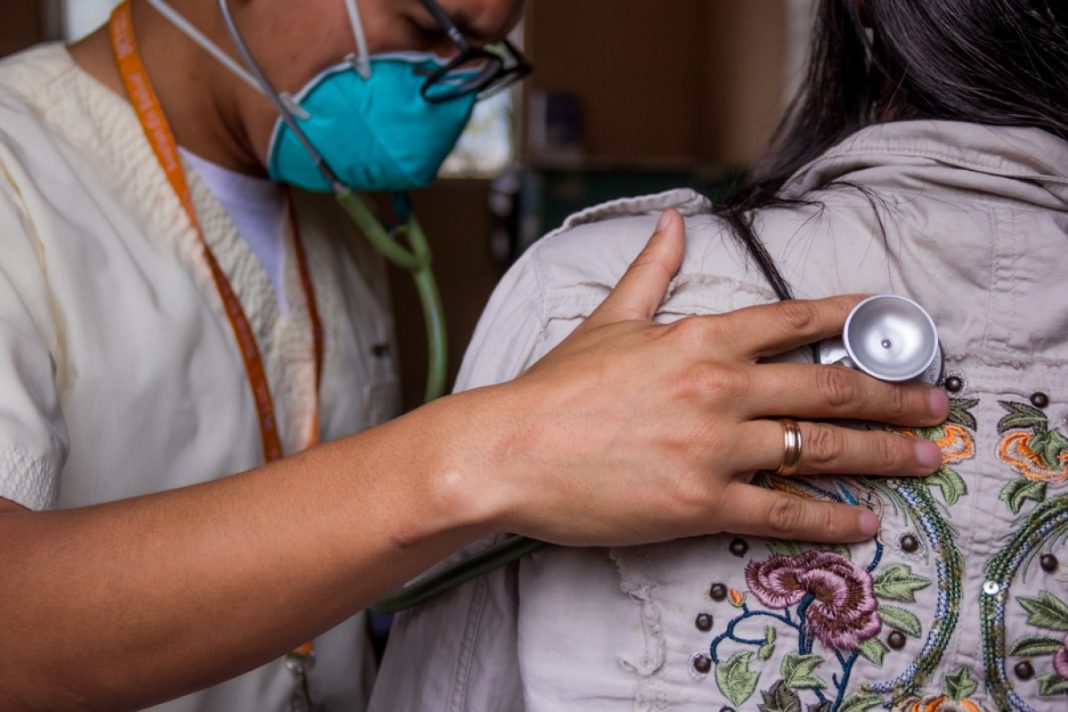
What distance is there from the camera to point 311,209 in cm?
146

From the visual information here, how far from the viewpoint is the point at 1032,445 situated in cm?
69

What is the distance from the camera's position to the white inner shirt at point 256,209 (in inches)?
49.8

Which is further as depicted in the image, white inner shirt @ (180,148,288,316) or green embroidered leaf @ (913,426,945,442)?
white inner shirt @ (180,148,288,316)

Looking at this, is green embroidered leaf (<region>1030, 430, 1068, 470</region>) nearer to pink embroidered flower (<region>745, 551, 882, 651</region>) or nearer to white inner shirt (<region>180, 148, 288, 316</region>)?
pink embroidered flower (<region>745, 551, 882, 651</region>)

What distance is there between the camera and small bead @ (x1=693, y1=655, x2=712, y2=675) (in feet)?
2.25

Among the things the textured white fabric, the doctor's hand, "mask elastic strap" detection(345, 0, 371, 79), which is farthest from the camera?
"mask elastic strap" detection(345, 0, 371, 79)

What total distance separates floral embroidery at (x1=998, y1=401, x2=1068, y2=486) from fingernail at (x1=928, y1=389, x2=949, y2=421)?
4 centimetres

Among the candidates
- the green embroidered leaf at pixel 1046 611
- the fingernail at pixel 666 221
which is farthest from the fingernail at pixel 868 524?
the fingernail at pixel 666 221

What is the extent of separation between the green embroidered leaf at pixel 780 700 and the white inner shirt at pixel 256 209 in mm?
854

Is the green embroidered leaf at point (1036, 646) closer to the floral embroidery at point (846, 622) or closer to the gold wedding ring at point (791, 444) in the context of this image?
the floral embroidery at point (846, 622)

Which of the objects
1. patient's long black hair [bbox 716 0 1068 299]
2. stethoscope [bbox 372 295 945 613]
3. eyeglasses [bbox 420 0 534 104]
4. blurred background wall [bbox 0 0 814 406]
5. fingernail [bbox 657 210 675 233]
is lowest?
blurred background wall [bbox 0 0 814 406]

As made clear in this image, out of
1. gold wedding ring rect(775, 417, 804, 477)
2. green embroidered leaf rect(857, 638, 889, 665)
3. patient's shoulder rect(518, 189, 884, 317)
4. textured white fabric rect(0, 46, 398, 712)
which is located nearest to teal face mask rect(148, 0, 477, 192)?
textured white fabric rect(0, 46, 398, 712)

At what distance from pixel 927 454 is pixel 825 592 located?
116mm

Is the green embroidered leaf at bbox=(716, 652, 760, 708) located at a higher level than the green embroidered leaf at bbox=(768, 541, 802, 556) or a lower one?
lower
